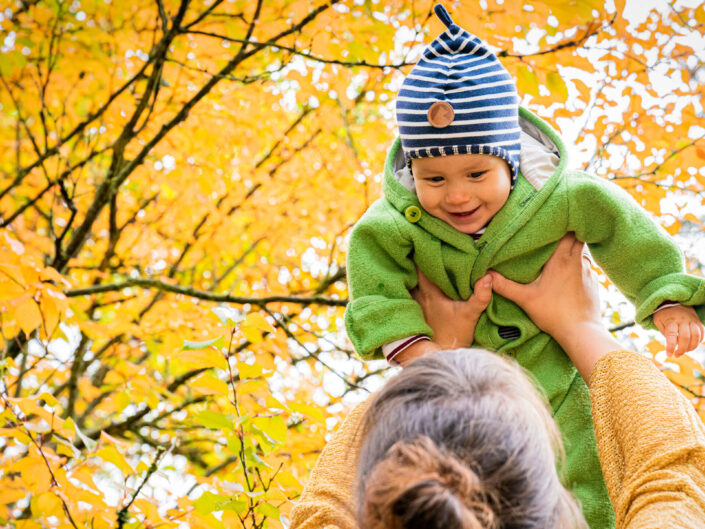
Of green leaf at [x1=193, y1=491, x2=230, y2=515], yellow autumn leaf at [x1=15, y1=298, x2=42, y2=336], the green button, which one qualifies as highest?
yellow autumn leaf at [x1=15, y1=298, x2=42, y2=336]

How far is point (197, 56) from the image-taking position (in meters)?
3.70

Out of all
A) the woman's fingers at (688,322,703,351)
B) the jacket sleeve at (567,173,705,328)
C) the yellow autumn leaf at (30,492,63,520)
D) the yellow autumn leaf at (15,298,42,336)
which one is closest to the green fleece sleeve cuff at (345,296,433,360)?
the jacket sleeve at (567,173,705,328)

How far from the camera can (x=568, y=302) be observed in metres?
1.62

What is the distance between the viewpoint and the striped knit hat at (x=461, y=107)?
5.32ft

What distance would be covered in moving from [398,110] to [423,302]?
520 millimetres

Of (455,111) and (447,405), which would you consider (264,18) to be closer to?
(455,111)

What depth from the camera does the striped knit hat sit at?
5.32 ft

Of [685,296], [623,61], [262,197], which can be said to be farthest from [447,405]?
[262,197]

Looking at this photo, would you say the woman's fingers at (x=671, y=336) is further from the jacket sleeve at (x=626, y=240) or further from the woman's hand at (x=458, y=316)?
the woman's hand at (x=458, y=316)

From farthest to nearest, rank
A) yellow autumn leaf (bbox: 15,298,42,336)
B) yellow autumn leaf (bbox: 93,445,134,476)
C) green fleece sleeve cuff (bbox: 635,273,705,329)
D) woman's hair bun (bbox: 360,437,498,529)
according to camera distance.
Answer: yellow autumn leaf (bbox: 15,298,42,336), yellow autumn leaf (bbox: 93,445,134,476), green fleece sleeve cuff (bbox: 635,273,705,329), woman's hair bun (bbox: 360,437,498,529)

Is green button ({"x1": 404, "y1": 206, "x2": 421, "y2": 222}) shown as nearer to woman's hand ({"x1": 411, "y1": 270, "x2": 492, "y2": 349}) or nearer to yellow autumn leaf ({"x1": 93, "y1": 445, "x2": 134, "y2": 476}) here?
woman's hand ({"x1": 411, "y1": 270, "x2": 492, "y2": 349})

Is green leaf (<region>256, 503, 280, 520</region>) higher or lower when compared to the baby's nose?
lower

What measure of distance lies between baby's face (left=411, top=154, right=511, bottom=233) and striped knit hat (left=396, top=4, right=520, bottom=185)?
2cm

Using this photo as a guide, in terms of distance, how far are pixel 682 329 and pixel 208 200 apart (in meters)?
3.75
